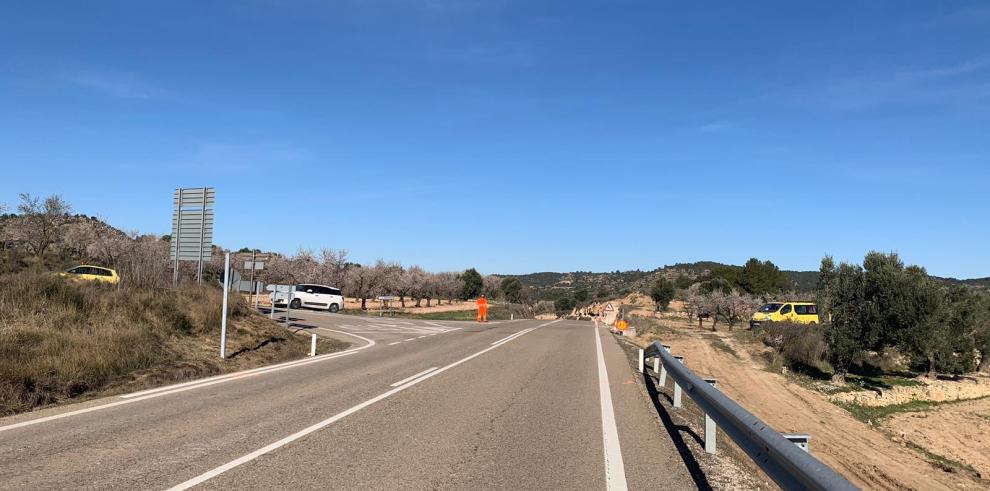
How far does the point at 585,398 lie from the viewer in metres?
10.9

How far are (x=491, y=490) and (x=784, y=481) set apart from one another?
2258mm

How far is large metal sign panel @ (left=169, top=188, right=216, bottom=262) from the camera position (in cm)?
1684

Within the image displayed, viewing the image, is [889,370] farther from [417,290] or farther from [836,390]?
[417,290]

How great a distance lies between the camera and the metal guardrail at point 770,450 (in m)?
3.88

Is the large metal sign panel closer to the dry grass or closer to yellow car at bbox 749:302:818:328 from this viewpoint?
the dry grass

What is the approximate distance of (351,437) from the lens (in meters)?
7.19

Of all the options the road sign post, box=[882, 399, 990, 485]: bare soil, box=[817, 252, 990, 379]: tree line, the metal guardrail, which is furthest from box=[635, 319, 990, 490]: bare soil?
the road sign post

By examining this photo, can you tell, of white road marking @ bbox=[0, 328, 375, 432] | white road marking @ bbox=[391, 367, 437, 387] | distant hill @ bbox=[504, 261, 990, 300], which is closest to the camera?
white road marking @ bbox=[0, 328, 375, 432]

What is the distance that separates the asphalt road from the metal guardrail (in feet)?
2.18

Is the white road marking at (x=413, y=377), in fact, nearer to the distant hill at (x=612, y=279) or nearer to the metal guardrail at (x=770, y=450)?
the metal guardrail at (x=770, y=450)

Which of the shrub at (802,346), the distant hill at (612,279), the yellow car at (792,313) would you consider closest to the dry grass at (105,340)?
the shrub at (802,346)

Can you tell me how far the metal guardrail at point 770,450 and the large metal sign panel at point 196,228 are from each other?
13586mm

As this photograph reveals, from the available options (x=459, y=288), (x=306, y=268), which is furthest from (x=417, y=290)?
(x=459, y=288)

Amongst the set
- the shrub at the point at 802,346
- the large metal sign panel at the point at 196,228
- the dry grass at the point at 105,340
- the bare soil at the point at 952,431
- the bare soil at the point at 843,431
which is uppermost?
the large metal sign panel at the point at 196,228
